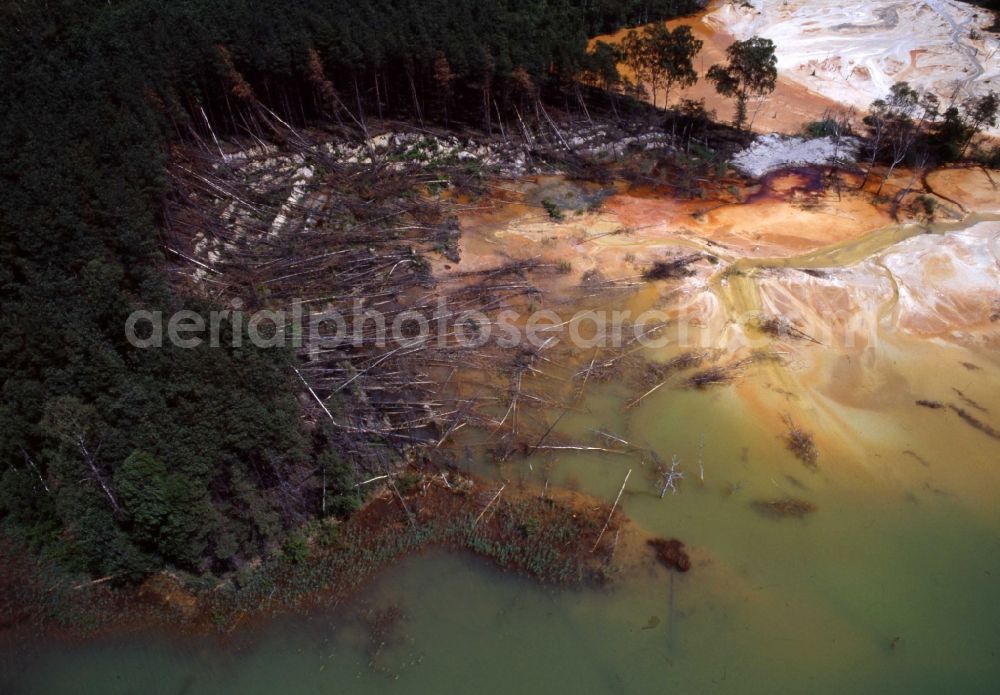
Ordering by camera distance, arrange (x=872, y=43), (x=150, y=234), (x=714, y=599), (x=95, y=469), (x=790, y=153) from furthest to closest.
Answer: (x=872, y=43) → (x=790, y=153) → (x=150, y=234) → (x=714, y=599) → (x=95, y=469)

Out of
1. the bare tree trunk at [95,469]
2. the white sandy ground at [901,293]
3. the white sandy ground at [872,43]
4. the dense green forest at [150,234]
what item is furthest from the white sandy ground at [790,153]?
the bare tree trunk at [95,469]

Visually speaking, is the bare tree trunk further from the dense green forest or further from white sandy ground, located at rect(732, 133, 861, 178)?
white sandy ground, located at rect(732, 133, 861, 178)

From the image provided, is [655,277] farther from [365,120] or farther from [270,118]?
[270,118]

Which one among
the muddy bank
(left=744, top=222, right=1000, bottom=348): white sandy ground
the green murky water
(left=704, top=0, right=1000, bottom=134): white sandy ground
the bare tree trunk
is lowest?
the green murky water

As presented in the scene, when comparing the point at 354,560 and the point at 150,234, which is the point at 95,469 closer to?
the point at 354,560

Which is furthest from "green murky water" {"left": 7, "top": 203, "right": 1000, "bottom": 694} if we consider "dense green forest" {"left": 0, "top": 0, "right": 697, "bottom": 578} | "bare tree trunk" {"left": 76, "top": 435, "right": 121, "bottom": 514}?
"bare tree trunk" {"left": 76, "top": 435, "right": 121, "bottom": 514}

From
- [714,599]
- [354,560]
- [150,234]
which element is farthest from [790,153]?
[150,234]
